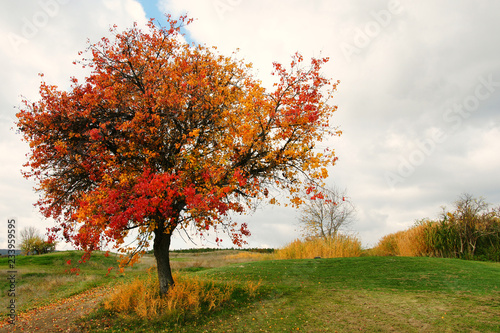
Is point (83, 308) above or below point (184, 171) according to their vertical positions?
below

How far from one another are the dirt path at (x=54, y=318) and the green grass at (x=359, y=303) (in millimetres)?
771

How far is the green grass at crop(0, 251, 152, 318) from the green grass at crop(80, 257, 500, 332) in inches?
267

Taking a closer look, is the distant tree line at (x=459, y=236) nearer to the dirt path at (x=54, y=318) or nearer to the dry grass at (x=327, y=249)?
the dry grass at (x=327, y=249)

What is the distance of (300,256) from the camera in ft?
67.6

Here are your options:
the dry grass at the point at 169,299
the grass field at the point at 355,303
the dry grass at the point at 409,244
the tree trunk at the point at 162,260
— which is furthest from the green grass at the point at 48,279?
the dry grass at the point at 409,244

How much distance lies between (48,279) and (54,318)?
1008 cm

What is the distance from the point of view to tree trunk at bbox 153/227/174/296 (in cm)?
1081

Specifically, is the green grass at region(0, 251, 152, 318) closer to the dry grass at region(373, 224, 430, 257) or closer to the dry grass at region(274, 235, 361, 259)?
the dry grass at region(274, 235, 361, 259)

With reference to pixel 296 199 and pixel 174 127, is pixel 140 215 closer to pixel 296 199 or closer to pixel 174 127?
pixel 174 127

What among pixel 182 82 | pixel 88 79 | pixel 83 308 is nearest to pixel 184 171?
pixel 182 82

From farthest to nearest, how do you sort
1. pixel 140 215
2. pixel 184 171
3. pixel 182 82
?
pixel 182 82, pixel 184 171, pixel 140 215

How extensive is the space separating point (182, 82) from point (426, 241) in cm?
1741

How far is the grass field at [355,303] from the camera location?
838 cm

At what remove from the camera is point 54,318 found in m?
10.9
